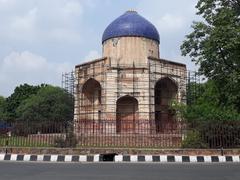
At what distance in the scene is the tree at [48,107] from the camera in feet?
150

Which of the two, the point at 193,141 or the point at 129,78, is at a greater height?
the point at 129,78

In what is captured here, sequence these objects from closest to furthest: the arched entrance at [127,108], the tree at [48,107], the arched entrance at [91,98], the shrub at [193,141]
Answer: the shrub at [193,141] < the arched entrance at [127,108] < the arched entrance at [91,98] < the tree at [48,107]

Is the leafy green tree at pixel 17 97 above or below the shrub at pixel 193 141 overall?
above

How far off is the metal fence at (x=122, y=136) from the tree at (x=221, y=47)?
181 cm

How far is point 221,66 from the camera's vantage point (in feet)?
51.1

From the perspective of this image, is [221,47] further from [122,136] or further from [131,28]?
[131,28]

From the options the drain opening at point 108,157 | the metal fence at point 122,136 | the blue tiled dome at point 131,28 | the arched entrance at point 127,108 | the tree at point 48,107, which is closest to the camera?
the drain opening at point 108,157

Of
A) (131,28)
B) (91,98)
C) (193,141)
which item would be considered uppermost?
(131,28)

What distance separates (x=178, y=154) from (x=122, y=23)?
17427mm

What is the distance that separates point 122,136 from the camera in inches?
631

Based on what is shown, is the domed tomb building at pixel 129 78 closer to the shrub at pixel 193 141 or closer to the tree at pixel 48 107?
the shrub at pixel 193 141

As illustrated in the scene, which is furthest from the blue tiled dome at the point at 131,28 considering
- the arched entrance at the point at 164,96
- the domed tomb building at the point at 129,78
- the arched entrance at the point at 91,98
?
the arched entrance at the point at 91,98

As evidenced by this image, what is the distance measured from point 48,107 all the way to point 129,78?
72.6ft

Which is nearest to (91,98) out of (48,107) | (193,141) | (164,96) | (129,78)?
(129,78)
